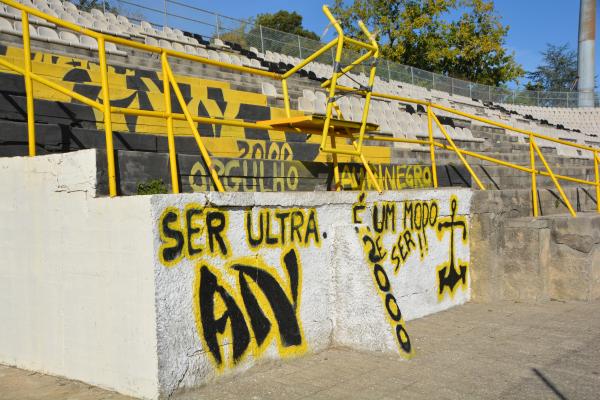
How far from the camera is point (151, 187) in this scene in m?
4.52

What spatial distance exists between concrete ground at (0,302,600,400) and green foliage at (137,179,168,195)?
149 cm

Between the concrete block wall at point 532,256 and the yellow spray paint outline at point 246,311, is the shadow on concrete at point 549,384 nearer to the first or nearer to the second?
the yellow spray paint outline at point 246,311

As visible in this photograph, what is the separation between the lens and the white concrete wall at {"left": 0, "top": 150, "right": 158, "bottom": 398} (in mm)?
4012

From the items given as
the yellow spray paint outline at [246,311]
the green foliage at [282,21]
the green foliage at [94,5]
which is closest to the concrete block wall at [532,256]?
Result: the yellow spray paint outline at [246,311]

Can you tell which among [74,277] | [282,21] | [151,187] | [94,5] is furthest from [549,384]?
[282,21]

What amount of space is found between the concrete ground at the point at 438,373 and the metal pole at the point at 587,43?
33.8 metres

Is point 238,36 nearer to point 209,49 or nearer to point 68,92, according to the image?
point 209,49

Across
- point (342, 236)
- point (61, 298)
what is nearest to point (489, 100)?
point (342, 236)

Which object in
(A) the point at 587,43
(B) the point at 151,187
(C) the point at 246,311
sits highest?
(A) the point at 587,43

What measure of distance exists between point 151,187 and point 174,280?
0.84 metres

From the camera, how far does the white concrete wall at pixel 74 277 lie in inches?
158

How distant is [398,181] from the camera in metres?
7.53

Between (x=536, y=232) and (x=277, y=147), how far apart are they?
3.49 m

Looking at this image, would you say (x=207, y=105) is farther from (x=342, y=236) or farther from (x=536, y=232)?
(x=536, y=232)
